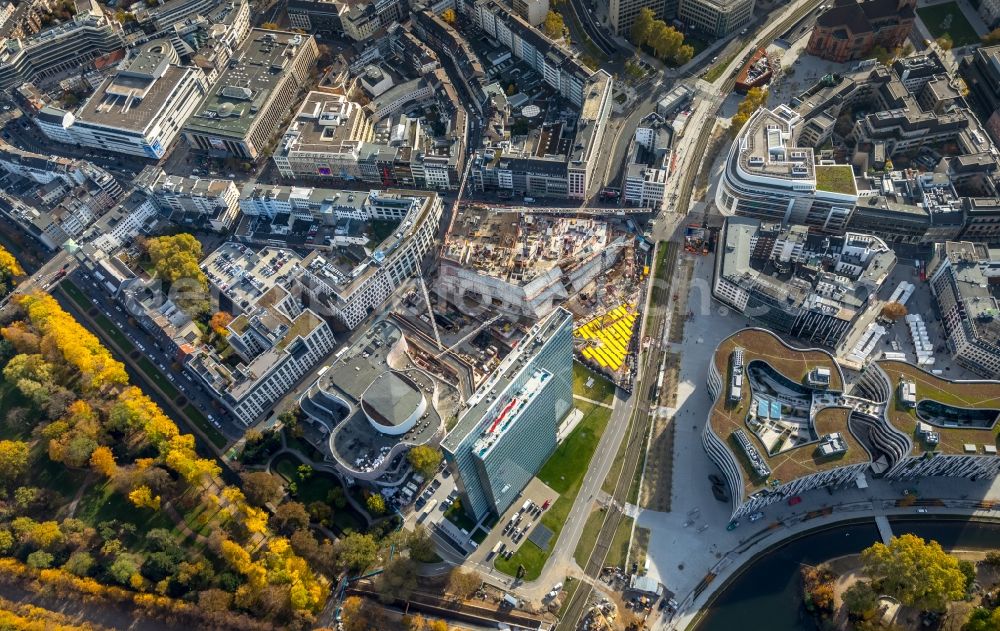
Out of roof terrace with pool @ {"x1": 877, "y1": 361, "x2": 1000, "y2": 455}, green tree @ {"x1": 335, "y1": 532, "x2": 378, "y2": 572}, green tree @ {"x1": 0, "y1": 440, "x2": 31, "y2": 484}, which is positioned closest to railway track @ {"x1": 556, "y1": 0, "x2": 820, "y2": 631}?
green tree @ {"x1": 335, "y1": 532, "x2": 378, "y2": 572}

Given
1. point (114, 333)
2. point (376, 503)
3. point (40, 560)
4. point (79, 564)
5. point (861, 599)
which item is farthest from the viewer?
point (114, 333)

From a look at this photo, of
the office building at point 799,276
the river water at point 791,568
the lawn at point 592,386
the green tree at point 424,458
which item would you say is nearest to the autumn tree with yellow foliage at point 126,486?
the green tree at point 424,458

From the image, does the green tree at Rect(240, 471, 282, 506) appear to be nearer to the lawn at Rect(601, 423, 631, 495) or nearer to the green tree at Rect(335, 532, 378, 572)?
the green tree at Rect(335, 532, 378, 572)

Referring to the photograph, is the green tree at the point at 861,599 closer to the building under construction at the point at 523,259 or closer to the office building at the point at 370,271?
the building under construction at the point at 523,259

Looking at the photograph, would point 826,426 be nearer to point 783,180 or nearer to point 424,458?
point 783,180

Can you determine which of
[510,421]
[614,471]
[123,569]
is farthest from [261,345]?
[614,471]

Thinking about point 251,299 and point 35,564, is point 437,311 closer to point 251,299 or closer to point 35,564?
point 251,299
